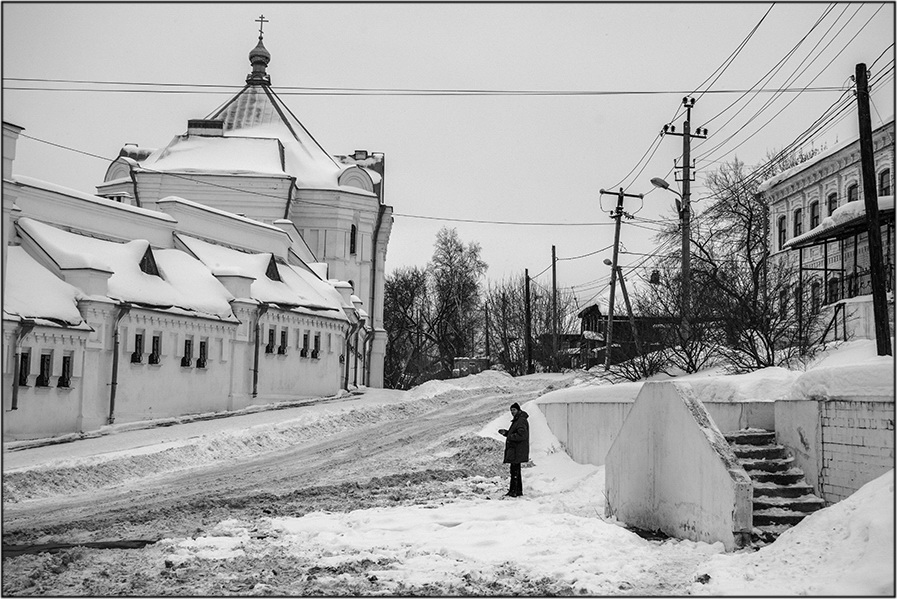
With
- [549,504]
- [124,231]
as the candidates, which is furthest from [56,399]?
[549,504]

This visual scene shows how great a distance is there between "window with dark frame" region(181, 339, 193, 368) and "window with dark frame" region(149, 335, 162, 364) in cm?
122

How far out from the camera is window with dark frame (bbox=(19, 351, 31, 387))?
902 inches

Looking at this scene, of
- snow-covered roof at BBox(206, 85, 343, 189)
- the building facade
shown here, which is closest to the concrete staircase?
the building facade

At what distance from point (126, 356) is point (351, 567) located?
1917 cm

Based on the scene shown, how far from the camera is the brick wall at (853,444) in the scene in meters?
9.05

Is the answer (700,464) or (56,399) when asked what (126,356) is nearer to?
(56,399)

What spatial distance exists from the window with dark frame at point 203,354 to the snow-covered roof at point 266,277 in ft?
10.6

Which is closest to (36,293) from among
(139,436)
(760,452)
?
(139,436)

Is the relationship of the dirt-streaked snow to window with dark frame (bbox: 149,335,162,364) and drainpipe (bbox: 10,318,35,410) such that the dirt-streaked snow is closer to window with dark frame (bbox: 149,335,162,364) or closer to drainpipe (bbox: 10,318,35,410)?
drainpipe (bbox: 10,318,35,410)

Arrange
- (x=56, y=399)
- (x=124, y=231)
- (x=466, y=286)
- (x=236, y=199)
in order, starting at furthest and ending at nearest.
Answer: (x=466, y=286) < (x=236, y=199) < (x=124, y=231) < (x=56, y=399)

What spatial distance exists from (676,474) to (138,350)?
20.1 m

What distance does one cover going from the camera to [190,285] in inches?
1220

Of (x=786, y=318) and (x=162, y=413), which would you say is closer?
(x=786, y=318)

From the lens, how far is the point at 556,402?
70.0 ft
